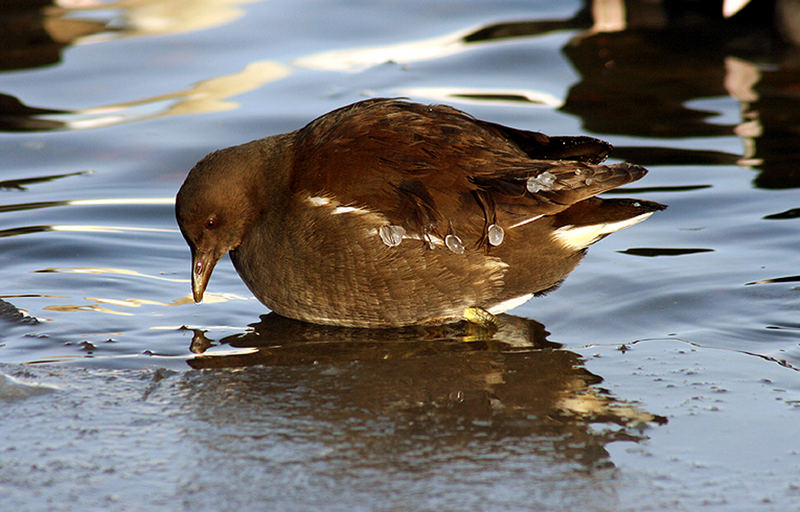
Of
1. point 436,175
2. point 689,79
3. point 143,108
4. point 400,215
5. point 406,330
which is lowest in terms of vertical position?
point 406,330

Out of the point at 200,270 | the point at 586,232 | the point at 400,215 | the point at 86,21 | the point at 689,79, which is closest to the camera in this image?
the point at 400,215

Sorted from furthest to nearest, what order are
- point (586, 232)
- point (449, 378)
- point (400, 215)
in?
point (586, 232)
point (400, 215)
point (449, 378)

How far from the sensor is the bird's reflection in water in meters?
4.04

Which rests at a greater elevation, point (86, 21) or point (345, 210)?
point (86, 21)

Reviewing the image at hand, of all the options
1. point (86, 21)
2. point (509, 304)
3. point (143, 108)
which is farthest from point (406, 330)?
point (86, 21)

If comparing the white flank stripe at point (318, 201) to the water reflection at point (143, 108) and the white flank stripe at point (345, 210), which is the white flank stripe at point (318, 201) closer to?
the white flank stripe at point (345, 210)

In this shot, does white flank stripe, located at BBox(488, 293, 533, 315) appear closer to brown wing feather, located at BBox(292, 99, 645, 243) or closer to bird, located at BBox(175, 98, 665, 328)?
bird, located at BBox(175, 98, 665, 328)

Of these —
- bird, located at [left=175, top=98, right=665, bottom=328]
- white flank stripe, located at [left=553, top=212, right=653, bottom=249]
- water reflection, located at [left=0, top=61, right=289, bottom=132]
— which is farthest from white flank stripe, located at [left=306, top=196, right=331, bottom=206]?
water reflection, located at [left=0, top=61, right=289, bottom=132]

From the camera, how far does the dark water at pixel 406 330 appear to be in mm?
3633

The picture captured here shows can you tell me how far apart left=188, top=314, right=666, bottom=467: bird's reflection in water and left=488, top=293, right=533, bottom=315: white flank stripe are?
96 millimetres

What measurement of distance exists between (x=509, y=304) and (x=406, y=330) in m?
0.51

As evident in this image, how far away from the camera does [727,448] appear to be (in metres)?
3.84

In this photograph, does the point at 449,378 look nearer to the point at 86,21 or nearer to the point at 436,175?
the point at 436,175

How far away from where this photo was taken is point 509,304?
207 inches
